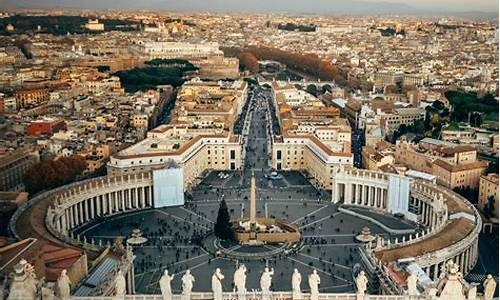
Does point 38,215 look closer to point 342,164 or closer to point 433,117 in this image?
point 342,164

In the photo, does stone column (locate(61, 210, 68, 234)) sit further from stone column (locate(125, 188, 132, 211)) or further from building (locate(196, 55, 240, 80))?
building (locate(196, 55, 240, 80))

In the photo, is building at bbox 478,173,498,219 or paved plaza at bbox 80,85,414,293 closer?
paved plaza at bbox 80,85,414,293

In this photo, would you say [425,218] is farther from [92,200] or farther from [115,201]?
[92,200]

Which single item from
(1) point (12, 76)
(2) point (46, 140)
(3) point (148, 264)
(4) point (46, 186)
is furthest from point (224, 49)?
(3) point (148, 264)

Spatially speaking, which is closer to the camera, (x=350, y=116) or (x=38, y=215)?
(x=38, y=215)

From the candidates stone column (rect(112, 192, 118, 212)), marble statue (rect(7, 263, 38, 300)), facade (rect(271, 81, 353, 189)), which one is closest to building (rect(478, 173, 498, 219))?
facade (rect(271, 81, 353, 189))

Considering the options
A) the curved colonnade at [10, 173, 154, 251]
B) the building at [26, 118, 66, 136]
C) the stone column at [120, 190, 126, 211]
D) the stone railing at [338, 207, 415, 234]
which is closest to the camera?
the curved colonnade at [10, 173, 154, 251]

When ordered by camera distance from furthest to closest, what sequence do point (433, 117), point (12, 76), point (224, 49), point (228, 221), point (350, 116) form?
point (224, 49)
point (12, 76)
point (350, 116)
point (433, 117)
point (228, 221)
